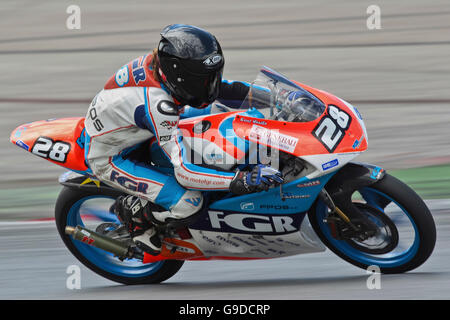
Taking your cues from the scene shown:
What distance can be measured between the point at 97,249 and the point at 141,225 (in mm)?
609

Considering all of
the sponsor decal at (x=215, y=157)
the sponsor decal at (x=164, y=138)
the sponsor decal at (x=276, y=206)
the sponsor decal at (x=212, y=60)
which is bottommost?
the sponsor decal at (x=276, y=206)

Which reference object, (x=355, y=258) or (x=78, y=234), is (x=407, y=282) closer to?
(x=355, y=258)

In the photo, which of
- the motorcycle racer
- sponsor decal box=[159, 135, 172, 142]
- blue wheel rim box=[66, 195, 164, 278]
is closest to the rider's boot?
the motorcycle racer

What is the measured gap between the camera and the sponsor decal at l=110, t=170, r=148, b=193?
4.91m

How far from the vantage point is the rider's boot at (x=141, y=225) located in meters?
5.15

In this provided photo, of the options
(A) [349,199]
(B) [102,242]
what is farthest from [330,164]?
(B) [102,242]

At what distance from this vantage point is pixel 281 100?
4742 mm

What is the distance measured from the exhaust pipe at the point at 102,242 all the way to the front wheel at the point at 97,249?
238 mm

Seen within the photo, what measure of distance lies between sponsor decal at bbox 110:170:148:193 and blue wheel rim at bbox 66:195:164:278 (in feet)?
1.87

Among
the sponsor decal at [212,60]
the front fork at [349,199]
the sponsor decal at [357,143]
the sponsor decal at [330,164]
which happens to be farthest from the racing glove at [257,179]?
the sponsor decal at [212,60]

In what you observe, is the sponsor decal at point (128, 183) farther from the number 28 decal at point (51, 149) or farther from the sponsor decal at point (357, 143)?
the sponsor decal at point (357, 143)

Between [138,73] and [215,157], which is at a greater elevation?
[138,73]

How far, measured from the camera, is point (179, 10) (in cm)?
1384

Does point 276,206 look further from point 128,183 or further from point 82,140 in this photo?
point 82,140
